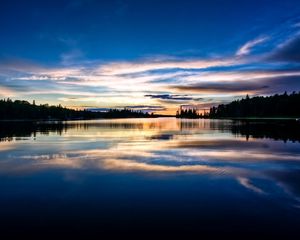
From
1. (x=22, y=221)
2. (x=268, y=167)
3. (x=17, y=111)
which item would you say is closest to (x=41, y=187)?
(x=22, y=221)

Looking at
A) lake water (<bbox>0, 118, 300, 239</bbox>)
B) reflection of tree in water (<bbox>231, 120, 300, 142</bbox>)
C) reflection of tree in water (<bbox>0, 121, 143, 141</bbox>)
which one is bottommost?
lake water (<bbox>0, 118, 300, 239</bbox>)

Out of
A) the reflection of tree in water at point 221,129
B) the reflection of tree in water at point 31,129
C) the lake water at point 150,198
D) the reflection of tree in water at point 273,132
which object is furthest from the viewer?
the reflection of tree in water at point 31,129

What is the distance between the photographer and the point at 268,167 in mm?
18609

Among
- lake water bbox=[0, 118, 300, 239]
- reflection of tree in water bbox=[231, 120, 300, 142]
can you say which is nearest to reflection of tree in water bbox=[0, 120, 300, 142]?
reflection of tree in water bbox=[231, 120, 300, 142]

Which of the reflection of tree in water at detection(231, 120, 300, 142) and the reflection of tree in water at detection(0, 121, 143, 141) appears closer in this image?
the reflection of tree in water at detection(231, 120, 300, 142)

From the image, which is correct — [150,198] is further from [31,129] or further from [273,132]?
[31,129]

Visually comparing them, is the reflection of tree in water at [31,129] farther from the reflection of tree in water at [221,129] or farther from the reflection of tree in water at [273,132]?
the reflection of tree in water at [273,132]

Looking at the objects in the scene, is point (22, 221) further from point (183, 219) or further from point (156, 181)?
point (156, 181)

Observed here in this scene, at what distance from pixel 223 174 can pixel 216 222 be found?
7326mm

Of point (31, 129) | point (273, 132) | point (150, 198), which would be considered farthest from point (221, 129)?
point (150, 198)

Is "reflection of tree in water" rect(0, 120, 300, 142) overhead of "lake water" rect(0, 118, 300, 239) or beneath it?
overhead

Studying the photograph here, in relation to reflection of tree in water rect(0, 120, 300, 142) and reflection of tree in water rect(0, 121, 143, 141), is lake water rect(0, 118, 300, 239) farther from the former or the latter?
reflection of tree in water rect(0, 121, 143, 141)

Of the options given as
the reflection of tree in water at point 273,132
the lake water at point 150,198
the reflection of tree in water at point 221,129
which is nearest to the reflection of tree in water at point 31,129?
the reflection of tree in water at point 221,129

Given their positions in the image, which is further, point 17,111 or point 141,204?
point 17,111
